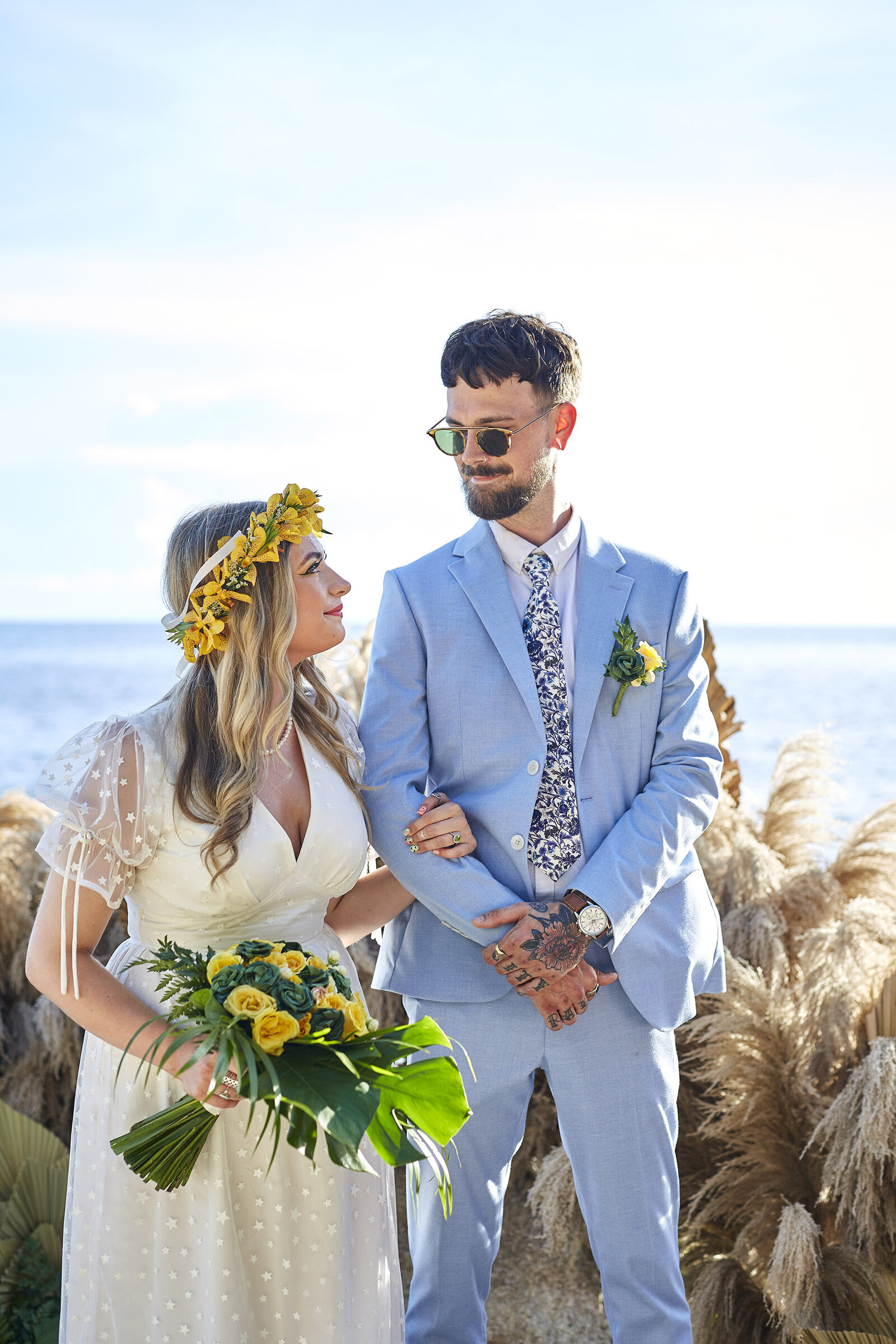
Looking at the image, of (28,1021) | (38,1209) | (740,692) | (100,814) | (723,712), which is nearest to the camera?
(100,814)

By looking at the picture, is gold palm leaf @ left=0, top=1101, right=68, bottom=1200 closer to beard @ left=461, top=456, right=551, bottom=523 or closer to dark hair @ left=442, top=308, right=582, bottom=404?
beard @ left=461, top=456, right=551, bottom=523

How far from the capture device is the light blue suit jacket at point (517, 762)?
2.52 meters

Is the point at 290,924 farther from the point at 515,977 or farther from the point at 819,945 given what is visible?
the point at 819,945

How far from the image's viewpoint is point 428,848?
2.47 metres

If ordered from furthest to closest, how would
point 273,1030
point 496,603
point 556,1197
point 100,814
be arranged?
point 556,1197
point 496,603
point 100,814
point 273,1030

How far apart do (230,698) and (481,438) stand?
873 millimetres

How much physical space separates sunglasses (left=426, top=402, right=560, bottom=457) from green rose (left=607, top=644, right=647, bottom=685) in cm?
55

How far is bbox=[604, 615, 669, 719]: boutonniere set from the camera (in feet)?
8.46

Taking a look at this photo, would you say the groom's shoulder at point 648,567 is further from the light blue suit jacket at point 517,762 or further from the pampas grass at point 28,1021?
the pampas grass at point 28,1021

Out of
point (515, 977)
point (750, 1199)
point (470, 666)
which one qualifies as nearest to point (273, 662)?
point (470, 666)

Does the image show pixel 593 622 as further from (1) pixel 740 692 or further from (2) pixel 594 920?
(1) pixel 740 692

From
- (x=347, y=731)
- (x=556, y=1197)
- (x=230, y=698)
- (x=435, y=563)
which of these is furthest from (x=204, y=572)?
(x=556, y=1197)

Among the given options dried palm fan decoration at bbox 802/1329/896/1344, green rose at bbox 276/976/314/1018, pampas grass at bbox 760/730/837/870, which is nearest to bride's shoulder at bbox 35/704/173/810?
green rose at bbox 276/976/314/1018

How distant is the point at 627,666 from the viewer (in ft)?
8.48
